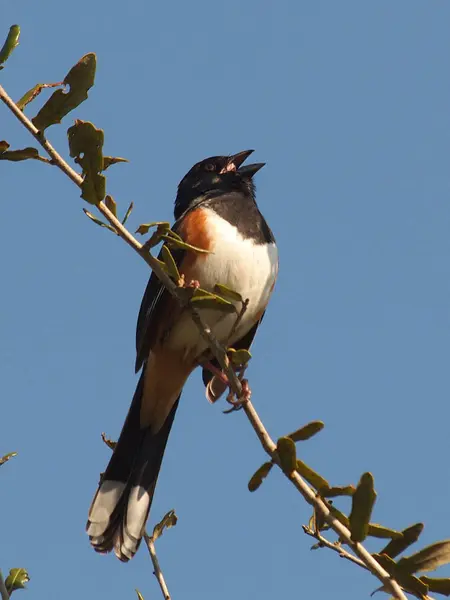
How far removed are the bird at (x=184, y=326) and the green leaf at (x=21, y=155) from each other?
1.47m

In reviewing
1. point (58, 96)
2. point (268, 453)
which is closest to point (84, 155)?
point (58, 96)

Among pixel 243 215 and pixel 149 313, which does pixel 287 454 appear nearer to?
pixel 149 313

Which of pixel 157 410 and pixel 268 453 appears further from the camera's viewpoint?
pixel 157 410

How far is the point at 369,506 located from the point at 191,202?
2.94 m

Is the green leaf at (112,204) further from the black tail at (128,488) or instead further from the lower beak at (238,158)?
the lower beak at (238,158)

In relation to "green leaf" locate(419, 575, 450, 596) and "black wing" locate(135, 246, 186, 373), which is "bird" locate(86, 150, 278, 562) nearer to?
"black wing" locate(135, 246, 186, 373)

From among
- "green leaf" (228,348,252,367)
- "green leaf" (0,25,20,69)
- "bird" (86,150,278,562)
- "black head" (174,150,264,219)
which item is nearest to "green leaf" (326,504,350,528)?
"green leaf" (228,348,252,367)

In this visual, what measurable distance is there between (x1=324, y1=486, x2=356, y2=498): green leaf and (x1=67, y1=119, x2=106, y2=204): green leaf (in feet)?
2.96

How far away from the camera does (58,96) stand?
2312 mm

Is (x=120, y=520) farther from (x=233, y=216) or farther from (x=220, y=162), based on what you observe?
(x=220, y=162)

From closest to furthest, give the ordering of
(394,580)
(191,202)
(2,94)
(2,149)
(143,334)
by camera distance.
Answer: (394,580), (2,94), (2,149), (143,334), (191,202)

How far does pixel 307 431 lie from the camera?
219 cm

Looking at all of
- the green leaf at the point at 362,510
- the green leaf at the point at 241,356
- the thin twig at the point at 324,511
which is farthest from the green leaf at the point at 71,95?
the green leaf at the point at 362,510

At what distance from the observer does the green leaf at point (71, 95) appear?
2.30 m
